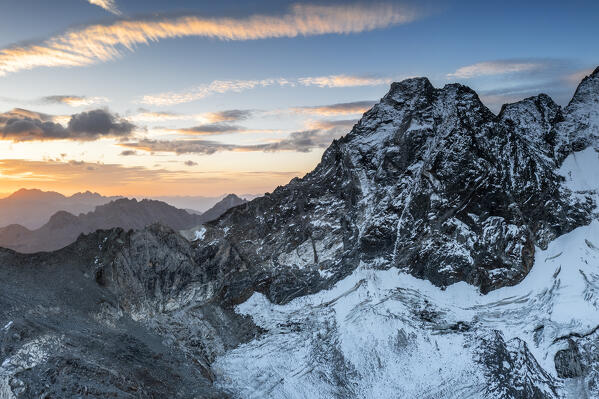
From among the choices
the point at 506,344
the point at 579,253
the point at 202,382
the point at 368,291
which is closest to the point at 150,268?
the point at 202,382

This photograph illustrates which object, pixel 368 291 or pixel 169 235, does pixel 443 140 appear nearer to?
pixel 368 291

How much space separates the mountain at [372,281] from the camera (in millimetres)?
50000

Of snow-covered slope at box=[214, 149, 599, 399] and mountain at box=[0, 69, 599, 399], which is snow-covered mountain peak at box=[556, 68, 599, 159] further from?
snow-covered slope at box=[214, 149, 599, 399]

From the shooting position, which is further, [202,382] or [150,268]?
[150,268]

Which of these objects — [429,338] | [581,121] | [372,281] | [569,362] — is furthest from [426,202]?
[581,121]

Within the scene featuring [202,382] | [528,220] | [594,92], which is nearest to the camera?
[202,382]

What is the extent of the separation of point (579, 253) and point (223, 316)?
192 feet

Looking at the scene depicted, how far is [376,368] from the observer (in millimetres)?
54219

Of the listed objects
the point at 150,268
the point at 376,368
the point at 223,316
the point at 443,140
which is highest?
the point at 443,140

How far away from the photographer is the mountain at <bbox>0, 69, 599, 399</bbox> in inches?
1969

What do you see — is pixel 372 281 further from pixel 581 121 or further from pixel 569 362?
pixel 581 121

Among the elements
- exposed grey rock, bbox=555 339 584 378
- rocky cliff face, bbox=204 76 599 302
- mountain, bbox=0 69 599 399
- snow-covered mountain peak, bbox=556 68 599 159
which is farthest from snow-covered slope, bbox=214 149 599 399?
snow-covered mountain peak, bbox=556 68 599 159

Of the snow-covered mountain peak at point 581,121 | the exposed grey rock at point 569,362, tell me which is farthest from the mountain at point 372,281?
the snow-covered mountain peak at point 581,121

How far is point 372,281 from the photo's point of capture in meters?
66.9
